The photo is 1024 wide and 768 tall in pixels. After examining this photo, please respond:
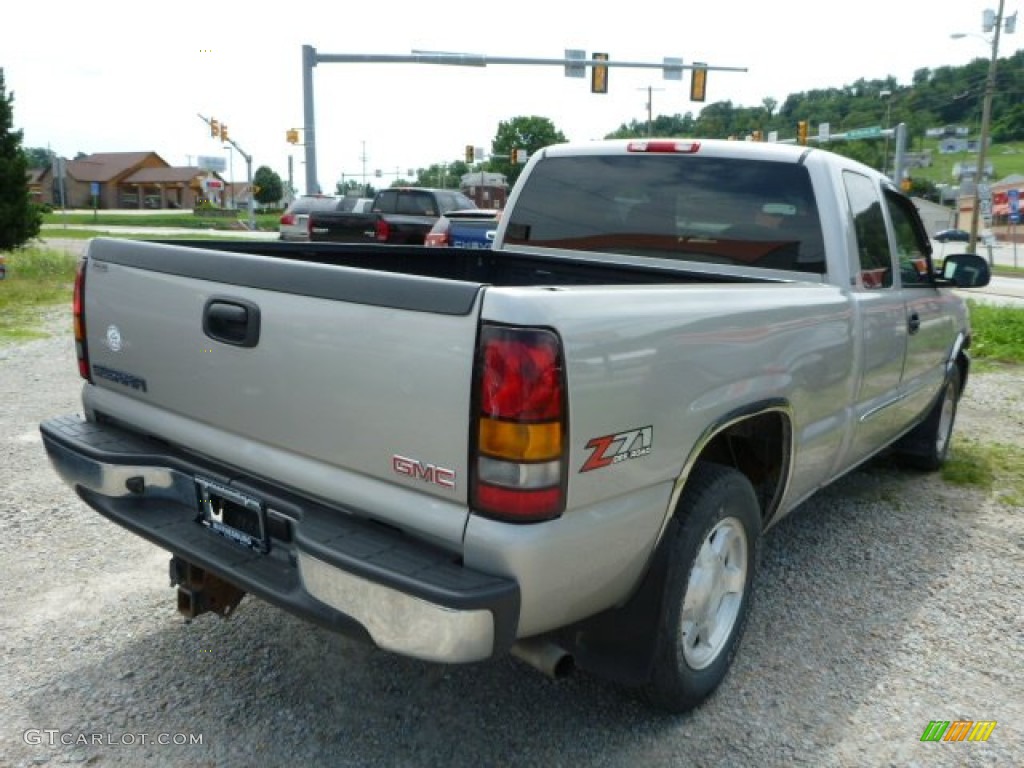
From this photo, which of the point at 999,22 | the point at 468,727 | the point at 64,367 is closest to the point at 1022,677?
the point at 468,727

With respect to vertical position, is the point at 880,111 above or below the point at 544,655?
above

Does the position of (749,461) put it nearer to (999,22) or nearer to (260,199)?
(999,22)

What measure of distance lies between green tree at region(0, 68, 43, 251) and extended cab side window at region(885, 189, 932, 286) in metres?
16.1

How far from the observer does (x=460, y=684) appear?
2.94 m

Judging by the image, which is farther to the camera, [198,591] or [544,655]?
[198,591]

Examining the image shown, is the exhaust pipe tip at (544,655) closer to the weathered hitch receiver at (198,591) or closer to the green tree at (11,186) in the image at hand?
the weathered hitch receiver at (198,591)

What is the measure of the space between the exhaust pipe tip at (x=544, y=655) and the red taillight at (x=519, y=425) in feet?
1.65

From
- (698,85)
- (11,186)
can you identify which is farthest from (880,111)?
(11,186)

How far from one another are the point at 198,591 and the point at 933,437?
184 inches

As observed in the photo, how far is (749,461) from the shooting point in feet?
10.7

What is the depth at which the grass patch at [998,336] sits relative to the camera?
1026 cm

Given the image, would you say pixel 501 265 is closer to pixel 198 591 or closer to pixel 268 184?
pixel 198 591

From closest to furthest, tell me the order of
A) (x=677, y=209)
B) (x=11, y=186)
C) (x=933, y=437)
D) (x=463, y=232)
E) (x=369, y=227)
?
1. (x=677, y=209)
2. (x=933, y=437)
3. (x=463, y=232)
4. (x=11, y=186)
5. (x=369, y=227)

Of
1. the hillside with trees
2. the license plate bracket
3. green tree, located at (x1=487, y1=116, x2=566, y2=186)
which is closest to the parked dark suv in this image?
the license plate bracket
